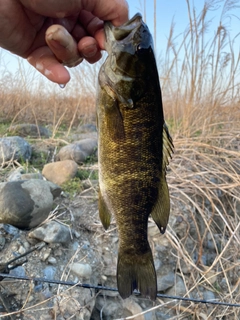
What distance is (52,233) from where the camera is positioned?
6.61 feet

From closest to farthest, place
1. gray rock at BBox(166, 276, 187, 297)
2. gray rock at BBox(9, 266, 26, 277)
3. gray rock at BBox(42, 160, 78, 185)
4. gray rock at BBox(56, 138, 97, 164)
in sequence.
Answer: gray rock at BBox(9, 266, 26, 277) < gray rock at BBox(166, 276, 187, 297) < gray rock at BBox(42, 160, 78, 185) < gray rock at BBox(56, 138, 97, 164)

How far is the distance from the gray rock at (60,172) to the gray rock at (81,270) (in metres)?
0.89

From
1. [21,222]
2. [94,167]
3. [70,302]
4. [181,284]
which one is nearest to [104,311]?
[70,302]

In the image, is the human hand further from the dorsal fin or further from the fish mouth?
the dorsal fin

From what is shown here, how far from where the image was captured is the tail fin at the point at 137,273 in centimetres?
124

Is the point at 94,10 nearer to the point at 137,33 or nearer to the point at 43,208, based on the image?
the point at 137,33

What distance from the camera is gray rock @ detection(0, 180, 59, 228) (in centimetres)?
195

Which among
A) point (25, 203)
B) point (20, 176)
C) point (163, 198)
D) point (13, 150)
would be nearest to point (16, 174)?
point (20, 176)

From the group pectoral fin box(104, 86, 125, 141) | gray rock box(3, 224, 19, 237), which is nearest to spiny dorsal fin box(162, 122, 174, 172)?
pectoral fin box(104, 86, 125, 141)

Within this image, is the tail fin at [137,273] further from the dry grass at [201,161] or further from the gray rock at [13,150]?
the gray rock at [13,150]

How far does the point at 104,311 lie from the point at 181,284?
1.90 ft

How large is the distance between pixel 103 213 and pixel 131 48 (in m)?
0.56

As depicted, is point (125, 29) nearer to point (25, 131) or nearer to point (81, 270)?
point (81, 270)

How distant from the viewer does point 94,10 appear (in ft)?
4.03
